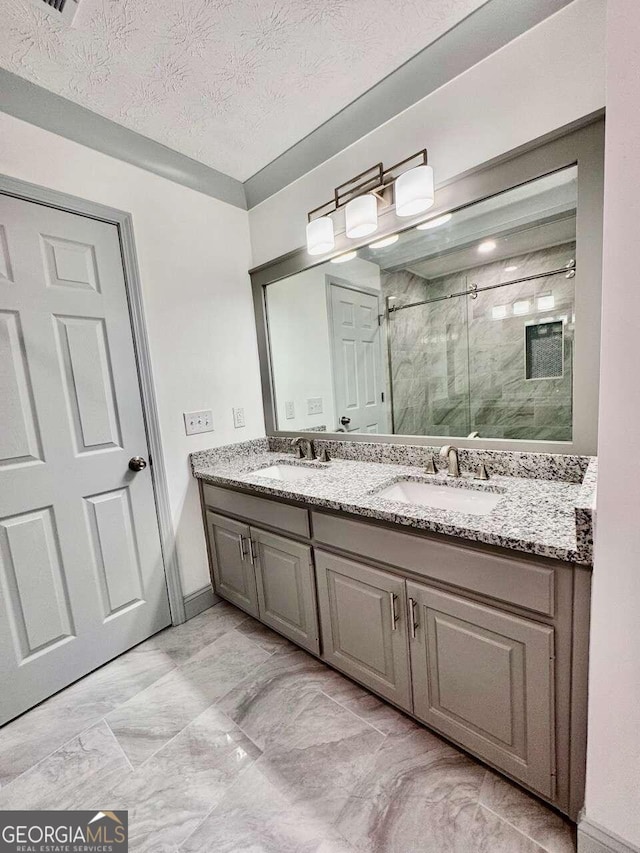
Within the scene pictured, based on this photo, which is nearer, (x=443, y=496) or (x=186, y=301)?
(x=443, y=496)

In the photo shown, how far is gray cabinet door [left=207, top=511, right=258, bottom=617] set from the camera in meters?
1.79

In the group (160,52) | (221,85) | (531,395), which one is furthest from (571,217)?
(160,52)

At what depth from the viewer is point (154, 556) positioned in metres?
1.86

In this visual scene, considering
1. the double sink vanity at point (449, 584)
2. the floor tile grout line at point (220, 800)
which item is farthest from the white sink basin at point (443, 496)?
the floor tile grout line at point (220, 800)

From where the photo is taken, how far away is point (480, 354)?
1661 millimetres

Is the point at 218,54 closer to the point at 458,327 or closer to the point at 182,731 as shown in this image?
the point at 458,327

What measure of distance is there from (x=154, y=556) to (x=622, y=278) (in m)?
2.11

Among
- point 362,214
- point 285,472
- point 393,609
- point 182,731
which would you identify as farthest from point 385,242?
point 182,731

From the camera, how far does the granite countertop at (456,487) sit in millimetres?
846

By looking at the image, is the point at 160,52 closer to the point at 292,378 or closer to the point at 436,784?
the point at 292,378

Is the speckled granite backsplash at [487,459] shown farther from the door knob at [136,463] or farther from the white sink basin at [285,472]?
the door knob at [136,463]

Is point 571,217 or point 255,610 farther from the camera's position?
point 255,610

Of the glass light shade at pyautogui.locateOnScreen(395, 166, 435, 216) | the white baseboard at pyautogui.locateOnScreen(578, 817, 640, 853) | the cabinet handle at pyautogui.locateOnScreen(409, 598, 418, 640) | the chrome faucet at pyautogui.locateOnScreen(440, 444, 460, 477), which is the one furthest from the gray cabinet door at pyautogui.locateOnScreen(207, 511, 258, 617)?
the glass light shade at pyautogui.locateOnScreen(395, 166, 435, 216)

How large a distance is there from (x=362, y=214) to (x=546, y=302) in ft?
Answer: 2.79
